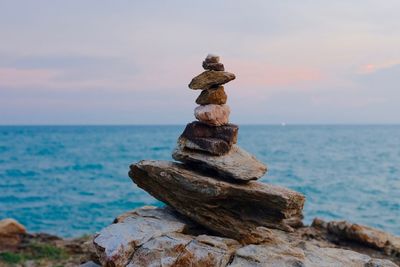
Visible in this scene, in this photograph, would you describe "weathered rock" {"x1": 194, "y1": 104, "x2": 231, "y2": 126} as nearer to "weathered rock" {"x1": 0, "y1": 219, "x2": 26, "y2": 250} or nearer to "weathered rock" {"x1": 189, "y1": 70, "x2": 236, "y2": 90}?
"weathered rock" {"x1": 189, "y1": 70, "x2": 236, "y2": 90}

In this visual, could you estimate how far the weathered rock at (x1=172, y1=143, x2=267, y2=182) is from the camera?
12398 millimetres

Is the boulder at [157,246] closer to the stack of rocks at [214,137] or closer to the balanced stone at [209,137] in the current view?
the stack of rocks at [214,137]

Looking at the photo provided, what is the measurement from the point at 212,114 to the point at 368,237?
899 cm

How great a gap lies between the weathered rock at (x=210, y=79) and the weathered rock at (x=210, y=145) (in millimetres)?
1243

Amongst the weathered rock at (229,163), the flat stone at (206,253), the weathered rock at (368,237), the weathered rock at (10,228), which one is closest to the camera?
the flat stone at (206,253)

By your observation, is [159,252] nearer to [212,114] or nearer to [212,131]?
[212,131]

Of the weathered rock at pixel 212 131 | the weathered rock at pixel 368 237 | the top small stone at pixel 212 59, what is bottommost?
the weathered rock at pixel 368 237

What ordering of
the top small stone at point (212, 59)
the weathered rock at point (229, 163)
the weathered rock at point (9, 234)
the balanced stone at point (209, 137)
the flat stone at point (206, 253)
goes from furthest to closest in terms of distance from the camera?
the weathered rock at point (9, 234), the top small stone at point (212, 59), the balanced stone at point (209, 137), the weathered rock at point (229, 163), the flat stone at point (206, 253)

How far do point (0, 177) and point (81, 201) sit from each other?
922 inches

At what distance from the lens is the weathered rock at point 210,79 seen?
12.8m

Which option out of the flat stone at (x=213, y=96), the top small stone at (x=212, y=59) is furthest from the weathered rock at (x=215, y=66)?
the flat stone at (x=213, y=96)

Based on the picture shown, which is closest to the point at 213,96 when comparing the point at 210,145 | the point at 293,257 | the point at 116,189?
the point at 210,145

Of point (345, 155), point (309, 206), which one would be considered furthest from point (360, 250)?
point (345, 155)

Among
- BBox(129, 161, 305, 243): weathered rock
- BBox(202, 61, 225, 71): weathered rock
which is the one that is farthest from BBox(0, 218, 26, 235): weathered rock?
BBox(202, 61, 225, 71): weathered rock
